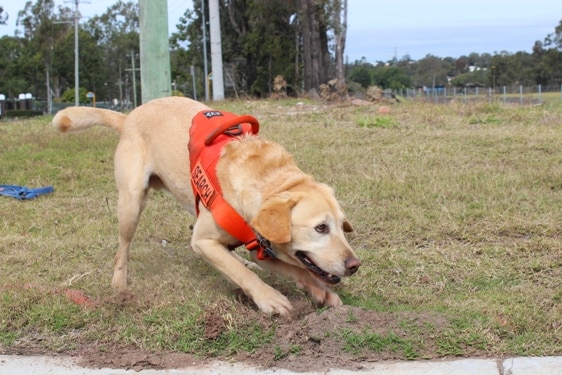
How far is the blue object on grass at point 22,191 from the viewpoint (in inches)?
279

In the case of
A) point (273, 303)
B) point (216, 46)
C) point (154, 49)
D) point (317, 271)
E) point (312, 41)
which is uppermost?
point (312, 41)

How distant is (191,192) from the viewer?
175 inches

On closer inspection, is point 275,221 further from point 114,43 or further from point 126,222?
point 114,43

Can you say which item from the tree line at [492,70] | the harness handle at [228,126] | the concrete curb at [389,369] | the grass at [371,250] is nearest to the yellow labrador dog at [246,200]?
the harness handle at [228,126]

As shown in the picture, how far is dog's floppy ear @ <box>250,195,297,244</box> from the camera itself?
3.48 metres

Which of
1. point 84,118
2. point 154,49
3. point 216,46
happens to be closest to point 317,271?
point 84,118

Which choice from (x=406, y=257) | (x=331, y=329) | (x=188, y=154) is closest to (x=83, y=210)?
(x=188, y=154)

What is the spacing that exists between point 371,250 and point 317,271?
4.88 ft

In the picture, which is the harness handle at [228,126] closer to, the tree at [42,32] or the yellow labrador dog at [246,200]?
the yellow labrador dog at [246,200]

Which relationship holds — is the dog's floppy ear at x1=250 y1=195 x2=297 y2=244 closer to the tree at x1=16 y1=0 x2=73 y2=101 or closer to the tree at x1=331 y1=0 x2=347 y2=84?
the tree at x1=331 y1=0 x2=347 y2=84

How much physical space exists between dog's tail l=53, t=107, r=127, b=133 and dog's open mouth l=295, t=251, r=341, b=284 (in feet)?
7.50

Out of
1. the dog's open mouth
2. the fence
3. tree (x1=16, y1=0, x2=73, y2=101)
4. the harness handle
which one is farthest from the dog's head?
tree (x1=16, y1=0, x2=73, y2=101)

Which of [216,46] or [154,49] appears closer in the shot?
[154,49]

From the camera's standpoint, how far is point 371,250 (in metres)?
4.99
